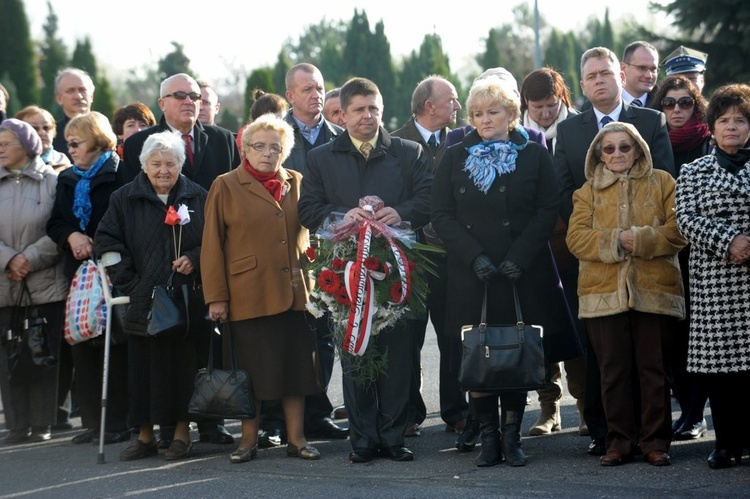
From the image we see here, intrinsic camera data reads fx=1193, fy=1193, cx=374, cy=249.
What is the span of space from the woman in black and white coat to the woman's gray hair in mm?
3536

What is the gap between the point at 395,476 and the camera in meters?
7.27

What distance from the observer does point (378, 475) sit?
7328mm

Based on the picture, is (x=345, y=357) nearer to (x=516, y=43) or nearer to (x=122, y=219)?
(x=122, y=219)

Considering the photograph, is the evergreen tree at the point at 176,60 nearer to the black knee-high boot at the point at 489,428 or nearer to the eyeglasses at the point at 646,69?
the eyeglasses at the point at 646,69

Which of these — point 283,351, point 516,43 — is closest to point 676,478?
point 283,351

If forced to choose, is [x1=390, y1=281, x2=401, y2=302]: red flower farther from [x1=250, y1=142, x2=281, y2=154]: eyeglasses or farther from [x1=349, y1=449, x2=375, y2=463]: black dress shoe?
[x1=250, y1=142, x2=281, y2=154]: eyeglasses

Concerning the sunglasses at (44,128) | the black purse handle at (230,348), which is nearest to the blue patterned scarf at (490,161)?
the black purse handle at (230,348)

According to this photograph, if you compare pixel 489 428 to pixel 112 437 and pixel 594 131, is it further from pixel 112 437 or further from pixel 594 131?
pixel 112 437

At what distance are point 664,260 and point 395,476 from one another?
6.98 ft

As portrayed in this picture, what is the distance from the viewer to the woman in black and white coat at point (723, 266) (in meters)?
7.05

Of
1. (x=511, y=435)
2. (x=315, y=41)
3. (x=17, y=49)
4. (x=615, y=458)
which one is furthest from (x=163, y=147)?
(x=315, y=41)

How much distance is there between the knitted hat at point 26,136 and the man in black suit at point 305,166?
2067 millimetres

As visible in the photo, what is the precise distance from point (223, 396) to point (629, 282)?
2.72 metres

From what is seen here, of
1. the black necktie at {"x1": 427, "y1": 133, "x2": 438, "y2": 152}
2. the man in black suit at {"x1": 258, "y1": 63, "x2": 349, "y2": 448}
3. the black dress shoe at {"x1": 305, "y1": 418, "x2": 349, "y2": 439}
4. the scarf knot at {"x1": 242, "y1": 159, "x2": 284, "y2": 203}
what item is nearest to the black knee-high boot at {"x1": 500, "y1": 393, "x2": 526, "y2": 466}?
the man in black suit at {"x1": 258, "y1": 63, "x2": 349, "y2": 448}
